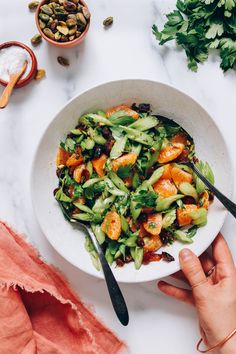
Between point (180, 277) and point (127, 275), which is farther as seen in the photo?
point (180, 277)

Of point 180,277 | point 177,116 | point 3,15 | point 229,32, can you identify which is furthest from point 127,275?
point 3,15

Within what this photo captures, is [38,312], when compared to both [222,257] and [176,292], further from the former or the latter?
[222,257]

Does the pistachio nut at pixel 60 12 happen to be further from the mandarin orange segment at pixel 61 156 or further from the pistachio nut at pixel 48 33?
the mandarin orange segment at pixel 61 156

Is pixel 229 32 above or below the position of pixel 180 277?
above

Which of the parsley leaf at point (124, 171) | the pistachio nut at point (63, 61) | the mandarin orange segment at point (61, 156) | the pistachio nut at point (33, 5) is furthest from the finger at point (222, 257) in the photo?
the pistachio nut at point (33, 5)

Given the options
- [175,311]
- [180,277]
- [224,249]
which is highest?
[224,249]

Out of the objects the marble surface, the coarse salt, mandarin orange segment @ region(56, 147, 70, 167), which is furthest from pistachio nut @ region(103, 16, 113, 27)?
mandarin orange segment @ region(56, 147, 70, 167)

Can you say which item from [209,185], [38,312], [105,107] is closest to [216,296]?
[209,185]

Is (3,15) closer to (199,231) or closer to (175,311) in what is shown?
(199,231)
